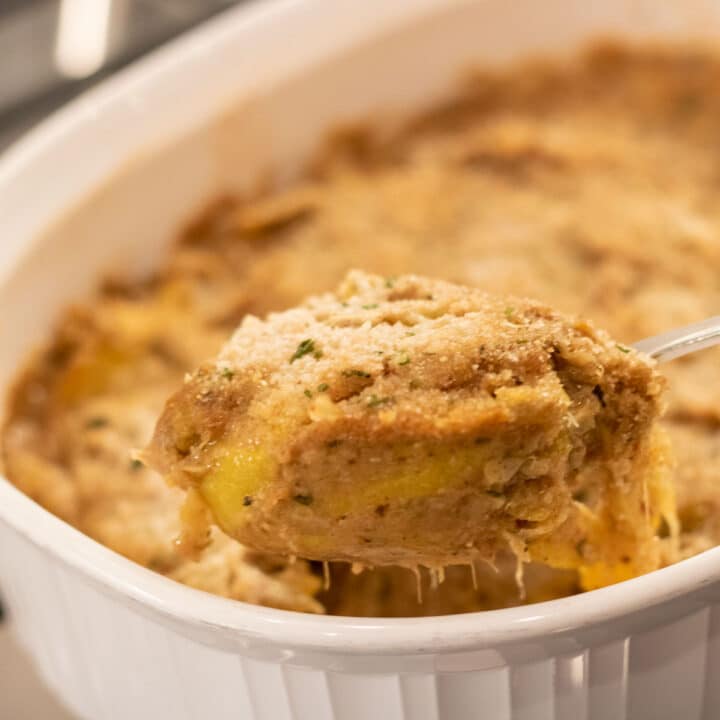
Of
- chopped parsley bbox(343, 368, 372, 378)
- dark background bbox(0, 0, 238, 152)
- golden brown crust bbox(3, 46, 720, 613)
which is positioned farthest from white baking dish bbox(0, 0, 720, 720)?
dark background bbox(0, 0, 238, 152)

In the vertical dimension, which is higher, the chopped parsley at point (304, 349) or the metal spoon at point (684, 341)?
the chopped parsley at point (304, 349)

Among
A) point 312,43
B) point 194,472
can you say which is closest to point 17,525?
point 194,472

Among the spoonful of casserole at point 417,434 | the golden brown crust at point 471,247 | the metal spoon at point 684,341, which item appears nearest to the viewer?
the spoonful of casserole at point 417,434

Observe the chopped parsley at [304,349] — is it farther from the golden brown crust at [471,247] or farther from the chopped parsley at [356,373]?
the golden brown crust at [471,247]

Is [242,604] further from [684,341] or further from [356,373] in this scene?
[684,341]

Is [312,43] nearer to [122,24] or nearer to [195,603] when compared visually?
[122,24]

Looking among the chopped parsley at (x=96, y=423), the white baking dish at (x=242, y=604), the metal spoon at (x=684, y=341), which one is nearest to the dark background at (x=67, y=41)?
the white baking dish at (x=242, y=604)

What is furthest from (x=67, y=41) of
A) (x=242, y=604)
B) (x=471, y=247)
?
(x=242, y=604)
